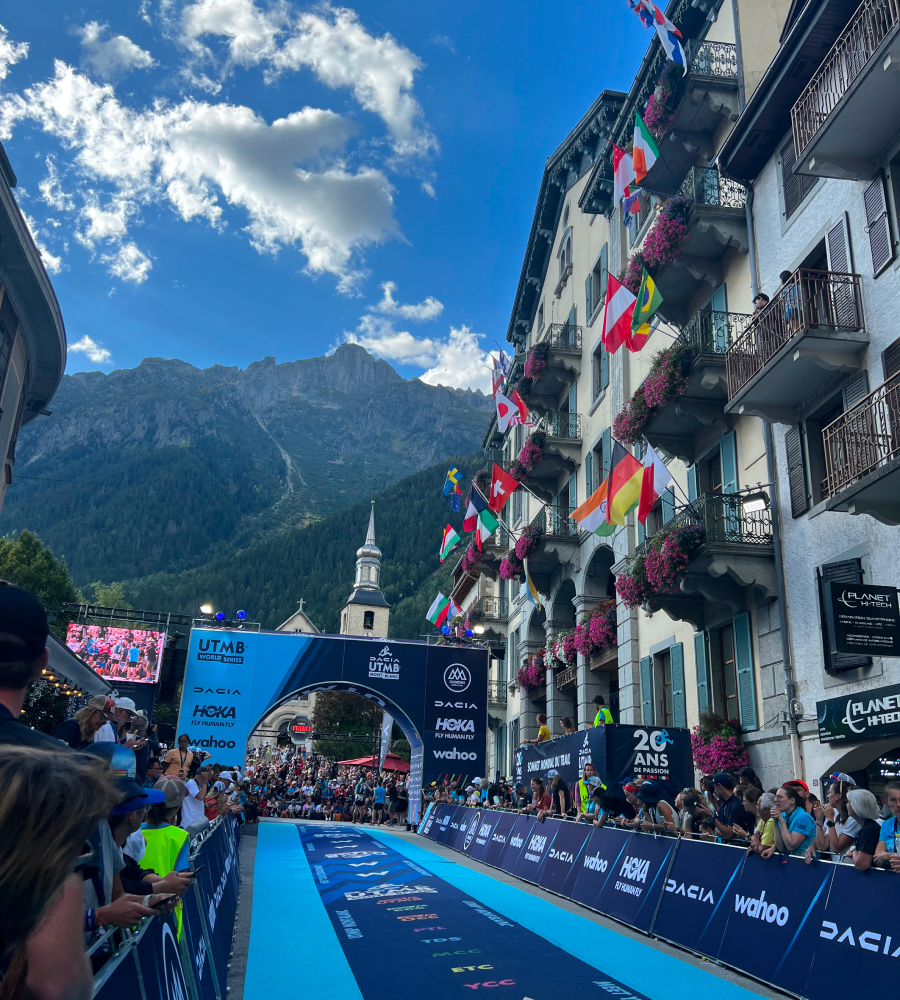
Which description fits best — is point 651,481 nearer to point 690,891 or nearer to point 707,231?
point 707,231

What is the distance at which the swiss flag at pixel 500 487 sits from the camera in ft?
79.2

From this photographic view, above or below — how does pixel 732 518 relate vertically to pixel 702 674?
above

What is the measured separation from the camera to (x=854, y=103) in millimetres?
12367

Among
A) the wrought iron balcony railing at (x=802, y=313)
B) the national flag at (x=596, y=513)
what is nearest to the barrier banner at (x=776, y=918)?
the wrought iron balcony railing at (x=802, y=313)

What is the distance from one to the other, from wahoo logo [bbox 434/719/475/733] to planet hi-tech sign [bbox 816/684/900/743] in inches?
818

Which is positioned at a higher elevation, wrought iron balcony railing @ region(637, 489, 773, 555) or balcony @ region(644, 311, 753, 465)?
balcony @ region(644, 311, 753, 465)

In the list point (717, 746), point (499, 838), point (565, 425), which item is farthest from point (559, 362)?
A: point (499, 838)

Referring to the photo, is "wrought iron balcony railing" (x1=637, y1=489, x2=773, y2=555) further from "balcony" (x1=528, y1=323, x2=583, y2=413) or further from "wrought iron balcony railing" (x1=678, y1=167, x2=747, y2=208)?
"balcony" (x1=528, y1=323, x2=583, y2=413)

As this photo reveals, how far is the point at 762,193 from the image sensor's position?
17125 mm

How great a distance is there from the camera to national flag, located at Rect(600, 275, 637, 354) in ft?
58.1

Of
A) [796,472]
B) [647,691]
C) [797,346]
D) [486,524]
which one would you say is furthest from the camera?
[486,524]

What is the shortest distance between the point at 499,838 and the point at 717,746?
542 cm

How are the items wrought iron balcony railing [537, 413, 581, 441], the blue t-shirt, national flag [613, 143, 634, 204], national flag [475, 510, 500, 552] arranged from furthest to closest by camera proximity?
wrought iron balcony railing [537, 413, 581, 441], national flag [475, 510, 500, 552], national flag [613, 143, 634, 204], the blue t-shirt

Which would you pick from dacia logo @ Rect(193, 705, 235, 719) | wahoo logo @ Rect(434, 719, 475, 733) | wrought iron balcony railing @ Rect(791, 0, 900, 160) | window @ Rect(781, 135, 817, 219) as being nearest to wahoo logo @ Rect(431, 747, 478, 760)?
wahoo logo @ Rect(434, 719, 475, 733)
